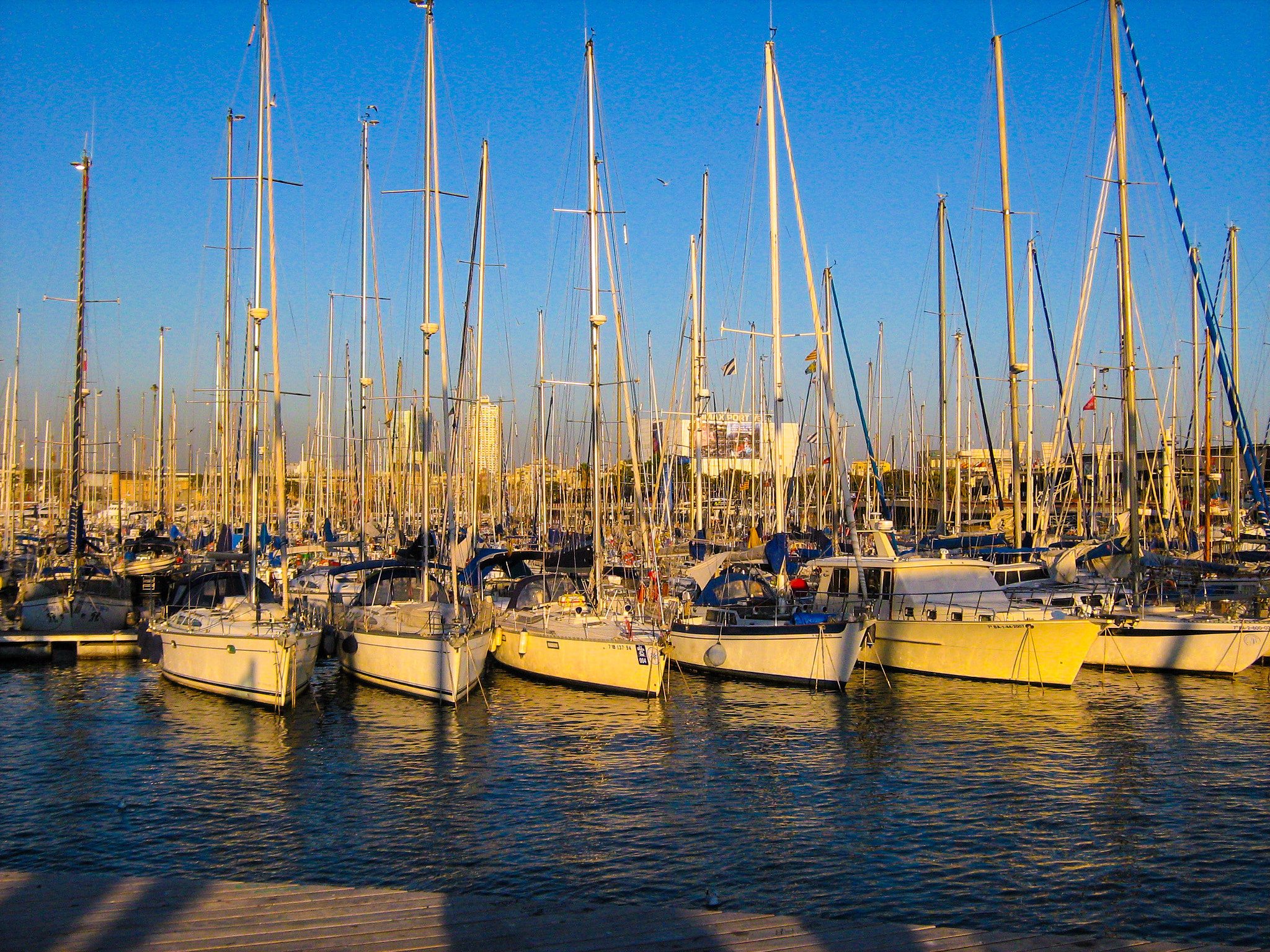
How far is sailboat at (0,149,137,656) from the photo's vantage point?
29938mm

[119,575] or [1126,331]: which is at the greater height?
[1126,331]

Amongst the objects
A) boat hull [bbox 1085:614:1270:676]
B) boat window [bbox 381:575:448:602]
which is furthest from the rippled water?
boat window [bbox 381:575:448:602]

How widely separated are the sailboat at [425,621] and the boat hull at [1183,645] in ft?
50.4

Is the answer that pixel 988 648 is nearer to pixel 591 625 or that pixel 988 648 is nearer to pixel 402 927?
pixel 591 625

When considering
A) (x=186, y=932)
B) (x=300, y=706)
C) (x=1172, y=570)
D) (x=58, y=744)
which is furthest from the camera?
(x=1172, y=570)

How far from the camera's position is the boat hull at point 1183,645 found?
25.7m

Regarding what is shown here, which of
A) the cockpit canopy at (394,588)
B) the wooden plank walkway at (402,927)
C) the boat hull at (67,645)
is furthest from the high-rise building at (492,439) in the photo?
the wooden plank walkway at (402,927)

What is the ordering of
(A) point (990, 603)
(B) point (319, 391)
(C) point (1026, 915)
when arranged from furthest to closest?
1. (B) point (319, 391)
2. (A) point (990, 603)
3. (C) point (1026, 915)

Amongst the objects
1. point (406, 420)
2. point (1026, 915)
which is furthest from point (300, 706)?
point (406, 420)

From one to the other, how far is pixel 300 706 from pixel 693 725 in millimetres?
8574

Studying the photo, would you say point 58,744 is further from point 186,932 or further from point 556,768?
point 186,932

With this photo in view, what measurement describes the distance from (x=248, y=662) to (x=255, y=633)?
0.63 meters

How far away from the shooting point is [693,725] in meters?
21.2

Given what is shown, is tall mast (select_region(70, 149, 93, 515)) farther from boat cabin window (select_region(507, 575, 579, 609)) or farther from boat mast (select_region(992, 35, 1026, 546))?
boat mast (select_region(992, 35, 1026, 546))
